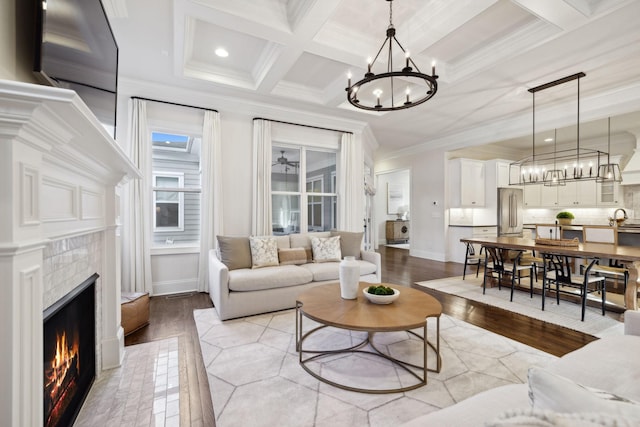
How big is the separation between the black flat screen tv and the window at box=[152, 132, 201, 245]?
7.08 ft

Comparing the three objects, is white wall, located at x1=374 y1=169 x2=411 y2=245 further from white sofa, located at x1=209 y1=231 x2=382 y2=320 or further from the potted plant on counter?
white sofa, located at x1=209 y1=231 x2=382 y2=320

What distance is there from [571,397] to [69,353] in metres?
2.13

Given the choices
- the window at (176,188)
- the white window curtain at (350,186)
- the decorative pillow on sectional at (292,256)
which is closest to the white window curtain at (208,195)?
the window at (176,188)

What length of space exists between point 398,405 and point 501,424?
1416mm

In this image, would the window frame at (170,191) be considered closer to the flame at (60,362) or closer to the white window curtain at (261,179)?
the white window curtain at (261,179)

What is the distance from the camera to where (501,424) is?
515 mm

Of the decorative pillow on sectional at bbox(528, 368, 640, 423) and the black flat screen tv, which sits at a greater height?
the black flat screen tv

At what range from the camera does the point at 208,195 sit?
13.6 ft

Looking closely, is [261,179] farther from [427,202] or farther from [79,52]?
[427,202]

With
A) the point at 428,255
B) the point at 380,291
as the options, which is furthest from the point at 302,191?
the point at 428,255

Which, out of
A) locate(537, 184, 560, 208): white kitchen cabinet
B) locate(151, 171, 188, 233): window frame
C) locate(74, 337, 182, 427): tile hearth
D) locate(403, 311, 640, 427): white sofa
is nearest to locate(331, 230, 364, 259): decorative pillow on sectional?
locate(151, 171, 188, 233): window frame

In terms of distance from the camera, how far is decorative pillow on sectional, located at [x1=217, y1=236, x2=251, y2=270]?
347 centimetres

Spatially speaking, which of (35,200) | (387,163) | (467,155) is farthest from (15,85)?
(387,163)

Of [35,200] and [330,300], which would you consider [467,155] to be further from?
[35,200]
